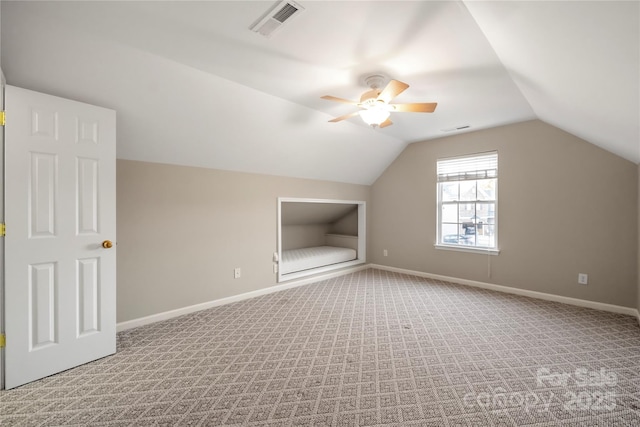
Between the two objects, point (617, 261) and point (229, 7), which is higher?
point (229, 7)

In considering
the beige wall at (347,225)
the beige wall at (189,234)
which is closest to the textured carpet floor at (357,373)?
the beige wall at (189,234)

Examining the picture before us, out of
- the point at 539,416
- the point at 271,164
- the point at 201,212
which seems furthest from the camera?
the point at 271,164

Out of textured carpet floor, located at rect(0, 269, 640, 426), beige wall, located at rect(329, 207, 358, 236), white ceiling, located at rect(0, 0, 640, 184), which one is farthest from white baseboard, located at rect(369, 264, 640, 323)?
white ceiling, located at rect(0, 0, 640, 184)

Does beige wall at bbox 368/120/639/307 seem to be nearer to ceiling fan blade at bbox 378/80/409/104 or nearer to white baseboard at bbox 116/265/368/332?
white baseboard at bbox 116/265/368/332

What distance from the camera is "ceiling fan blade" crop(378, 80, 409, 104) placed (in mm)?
2144

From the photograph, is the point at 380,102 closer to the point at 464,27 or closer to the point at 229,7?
the point at 464,27

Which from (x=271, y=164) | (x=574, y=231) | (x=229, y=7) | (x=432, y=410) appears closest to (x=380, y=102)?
(x=229, y=7)

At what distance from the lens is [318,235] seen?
6.54 meters

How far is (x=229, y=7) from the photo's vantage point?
1709mm

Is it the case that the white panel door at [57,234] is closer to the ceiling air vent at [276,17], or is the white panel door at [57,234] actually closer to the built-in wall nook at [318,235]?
the ceiling air vent at [276,17]

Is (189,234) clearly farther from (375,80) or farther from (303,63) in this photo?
(375,80)

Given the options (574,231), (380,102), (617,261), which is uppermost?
(380,102)

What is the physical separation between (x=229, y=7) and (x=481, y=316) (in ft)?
12.5

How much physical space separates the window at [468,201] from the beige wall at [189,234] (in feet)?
9.23
